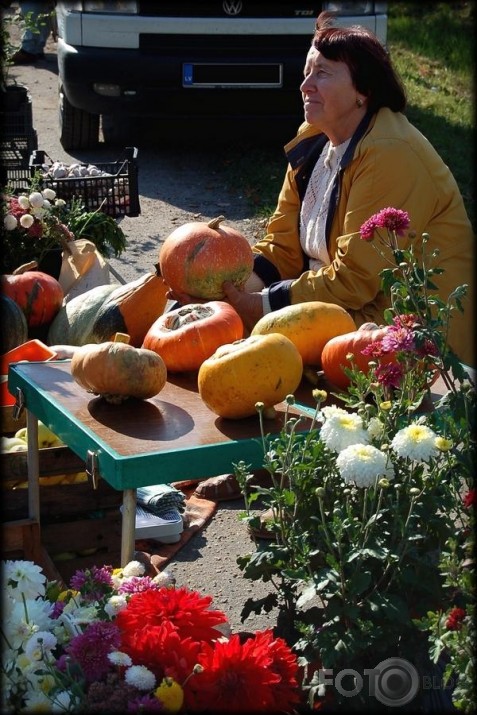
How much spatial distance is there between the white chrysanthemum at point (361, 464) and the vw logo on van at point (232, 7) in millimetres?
6409

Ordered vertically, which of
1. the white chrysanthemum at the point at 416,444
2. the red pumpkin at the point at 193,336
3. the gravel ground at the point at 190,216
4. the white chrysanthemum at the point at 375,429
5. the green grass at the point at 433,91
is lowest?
the gravel ground at the point at 190,216

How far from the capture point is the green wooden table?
7.82ft

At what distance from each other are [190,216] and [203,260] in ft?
14.4

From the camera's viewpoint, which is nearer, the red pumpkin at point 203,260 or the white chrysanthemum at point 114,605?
the white chrysanthemum at point 114,605

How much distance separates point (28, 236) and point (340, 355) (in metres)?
2.30

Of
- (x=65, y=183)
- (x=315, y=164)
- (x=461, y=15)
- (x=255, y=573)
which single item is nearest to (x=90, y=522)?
(x=255, y=573)

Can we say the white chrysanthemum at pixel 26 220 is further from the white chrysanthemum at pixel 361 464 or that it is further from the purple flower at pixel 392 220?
the white chrysanthemum at pixel 361 464

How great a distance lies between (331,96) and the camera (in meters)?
3.77

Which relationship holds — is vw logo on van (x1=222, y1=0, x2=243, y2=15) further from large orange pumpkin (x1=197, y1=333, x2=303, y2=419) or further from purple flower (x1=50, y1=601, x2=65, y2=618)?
purple flower (x1=50, y1=601, x2=65, y2=618)

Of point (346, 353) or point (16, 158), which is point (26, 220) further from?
point (346, 353)

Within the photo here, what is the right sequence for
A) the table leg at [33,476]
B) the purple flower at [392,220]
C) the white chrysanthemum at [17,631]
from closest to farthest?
the white chrysanthemum at [17,631] < the purple flower at [392,220] < the table leg at [33,476]

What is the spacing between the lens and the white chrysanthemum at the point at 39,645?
6.53ft

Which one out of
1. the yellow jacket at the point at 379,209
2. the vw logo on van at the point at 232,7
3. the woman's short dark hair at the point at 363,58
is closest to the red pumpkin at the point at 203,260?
the yellow jacket at the point at 379,209

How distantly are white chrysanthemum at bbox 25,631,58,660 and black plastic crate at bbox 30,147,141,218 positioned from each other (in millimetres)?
3349
